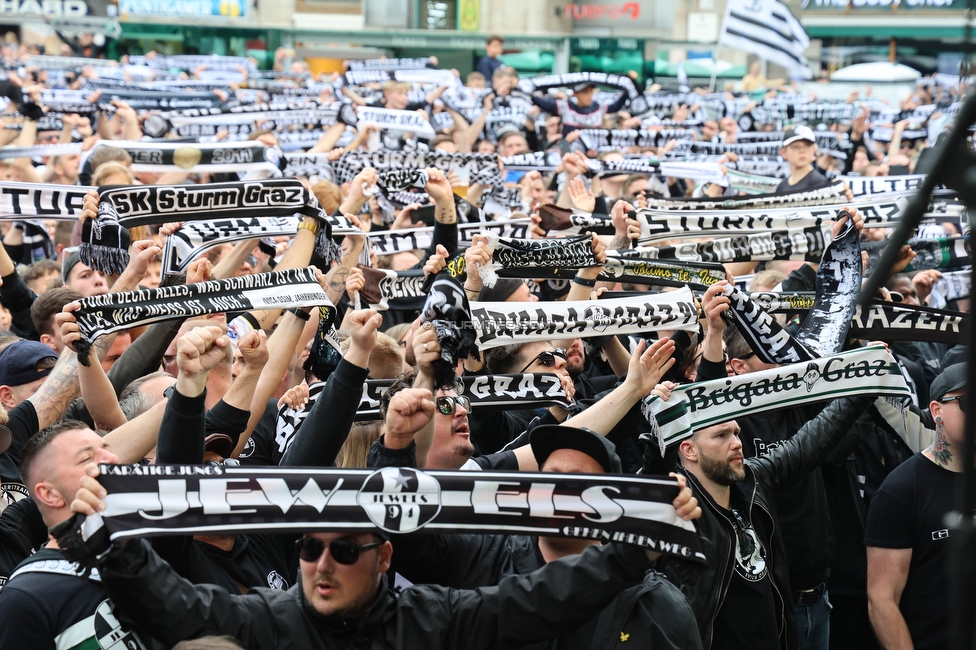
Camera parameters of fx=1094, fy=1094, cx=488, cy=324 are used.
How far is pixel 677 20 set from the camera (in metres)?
36.3

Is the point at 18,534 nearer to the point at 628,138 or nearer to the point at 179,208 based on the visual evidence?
the point at 179,208

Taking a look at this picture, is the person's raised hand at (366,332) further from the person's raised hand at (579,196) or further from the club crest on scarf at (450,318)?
the person's raised hand at (579,196)

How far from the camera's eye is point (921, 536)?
14.6 feet

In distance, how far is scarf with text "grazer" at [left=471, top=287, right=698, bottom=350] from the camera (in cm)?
482

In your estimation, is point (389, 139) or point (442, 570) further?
point (389, 139)

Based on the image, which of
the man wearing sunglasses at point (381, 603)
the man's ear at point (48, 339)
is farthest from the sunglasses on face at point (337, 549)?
the man's ear at point (48, 339)

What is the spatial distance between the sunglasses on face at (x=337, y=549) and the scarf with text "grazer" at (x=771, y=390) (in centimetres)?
143

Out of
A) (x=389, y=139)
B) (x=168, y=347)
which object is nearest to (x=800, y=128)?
(x=389, y=139)

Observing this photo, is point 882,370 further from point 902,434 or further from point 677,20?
point 677,20

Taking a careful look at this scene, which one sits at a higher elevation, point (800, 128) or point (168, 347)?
point (800, 128)

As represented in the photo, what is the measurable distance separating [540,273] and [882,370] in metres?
1.75

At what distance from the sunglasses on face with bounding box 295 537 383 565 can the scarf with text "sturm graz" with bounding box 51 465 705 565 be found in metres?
0.06

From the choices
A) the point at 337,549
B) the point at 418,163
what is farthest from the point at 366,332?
the point at 418,163

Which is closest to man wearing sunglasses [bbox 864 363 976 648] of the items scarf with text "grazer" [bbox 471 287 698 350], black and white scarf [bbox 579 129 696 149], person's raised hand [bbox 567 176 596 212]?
scarf with text "grazer" [bbox 471 287 698 350]
